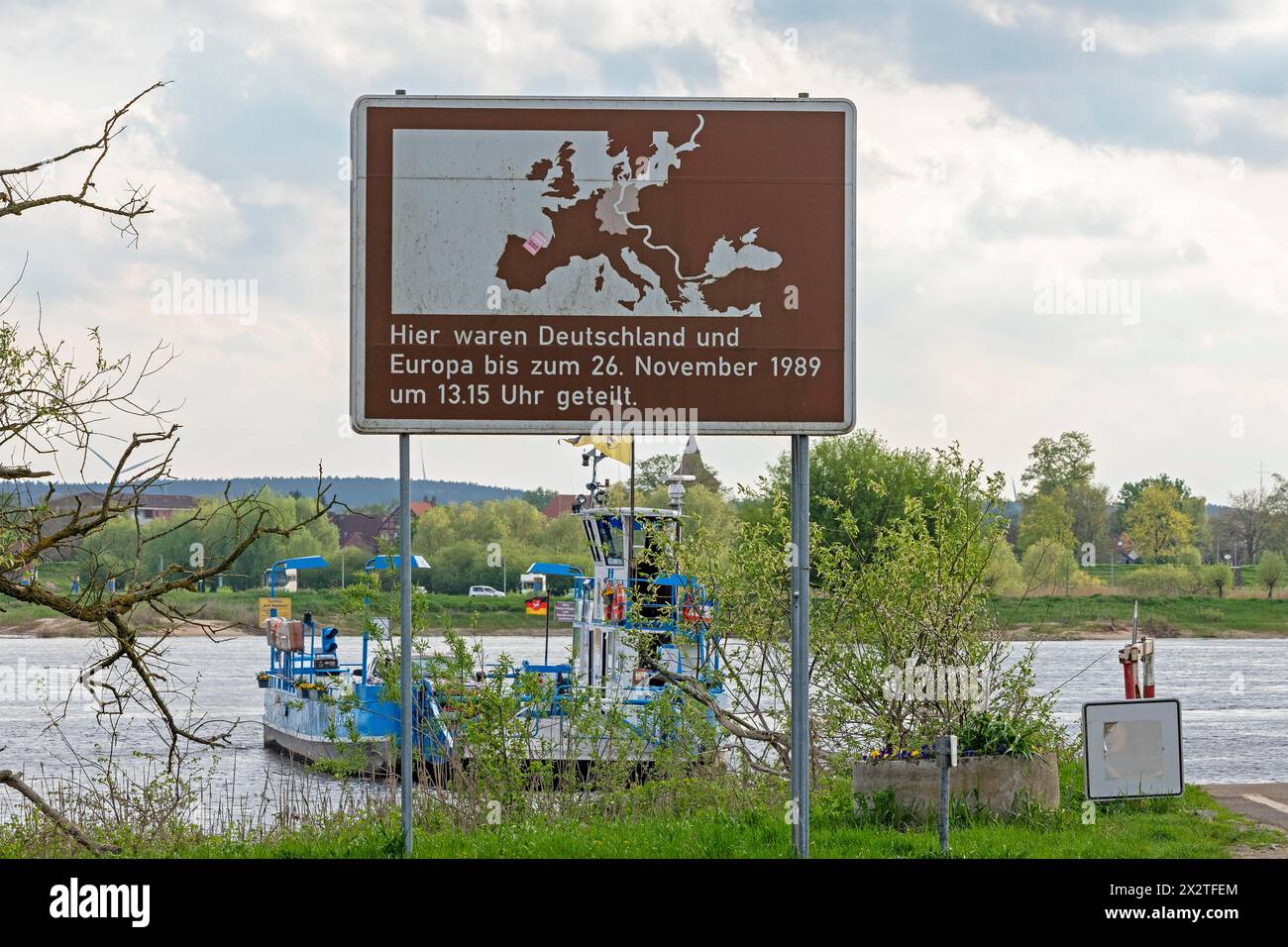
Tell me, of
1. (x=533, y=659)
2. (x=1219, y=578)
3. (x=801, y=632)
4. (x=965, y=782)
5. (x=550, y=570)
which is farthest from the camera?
(x=1219, y=578)

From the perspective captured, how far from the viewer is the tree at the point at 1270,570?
276 ft

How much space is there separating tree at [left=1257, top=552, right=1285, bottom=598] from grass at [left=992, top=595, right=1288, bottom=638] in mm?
981

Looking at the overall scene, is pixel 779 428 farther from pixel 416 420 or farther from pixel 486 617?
pixel 486 617

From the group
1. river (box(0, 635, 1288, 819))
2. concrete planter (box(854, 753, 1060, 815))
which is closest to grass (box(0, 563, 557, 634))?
river (box(0, 635, 1288, 819))

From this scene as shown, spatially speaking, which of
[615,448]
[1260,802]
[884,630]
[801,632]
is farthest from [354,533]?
[801,632]

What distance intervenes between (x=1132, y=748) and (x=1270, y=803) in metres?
2.97

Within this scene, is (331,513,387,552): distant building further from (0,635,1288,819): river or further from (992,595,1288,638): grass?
(992,595,1288,638): grass

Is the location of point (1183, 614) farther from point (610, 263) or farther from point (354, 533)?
point (610, 263)

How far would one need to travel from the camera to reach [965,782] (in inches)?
402

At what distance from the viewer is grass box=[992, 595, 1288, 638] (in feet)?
227

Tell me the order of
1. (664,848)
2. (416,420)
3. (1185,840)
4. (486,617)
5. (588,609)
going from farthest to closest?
(486,617)
(588,609)
(1185,840)
(664,848)
(416,420)

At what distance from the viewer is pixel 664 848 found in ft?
29.8
